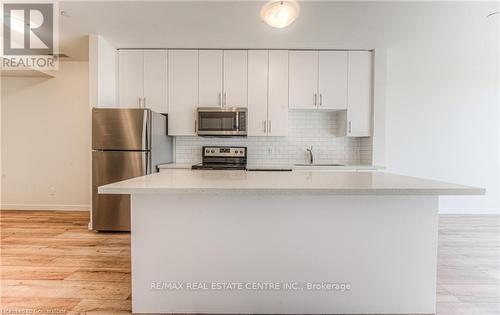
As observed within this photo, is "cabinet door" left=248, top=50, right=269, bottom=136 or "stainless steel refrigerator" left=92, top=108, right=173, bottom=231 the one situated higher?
"cabinet door" left=248, top=50, right=269, bottom=136

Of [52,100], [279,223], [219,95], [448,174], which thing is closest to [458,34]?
[448,174]

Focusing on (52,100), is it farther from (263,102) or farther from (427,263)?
(427,263)

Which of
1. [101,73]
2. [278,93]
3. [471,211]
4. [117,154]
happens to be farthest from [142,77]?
[471,211]

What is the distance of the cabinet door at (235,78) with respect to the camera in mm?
3863

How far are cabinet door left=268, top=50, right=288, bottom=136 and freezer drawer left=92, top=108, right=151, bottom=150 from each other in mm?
1621

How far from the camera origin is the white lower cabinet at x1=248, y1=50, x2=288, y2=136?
3877 millimetres

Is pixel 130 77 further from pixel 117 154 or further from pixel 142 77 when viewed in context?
pixel 117 154

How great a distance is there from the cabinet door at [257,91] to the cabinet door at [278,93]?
0.23 feet

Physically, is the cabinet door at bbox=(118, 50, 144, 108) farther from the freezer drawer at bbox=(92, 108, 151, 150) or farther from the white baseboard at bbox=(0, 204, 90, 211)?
the white baseboard at bbox=(0, 204, 90, 211)

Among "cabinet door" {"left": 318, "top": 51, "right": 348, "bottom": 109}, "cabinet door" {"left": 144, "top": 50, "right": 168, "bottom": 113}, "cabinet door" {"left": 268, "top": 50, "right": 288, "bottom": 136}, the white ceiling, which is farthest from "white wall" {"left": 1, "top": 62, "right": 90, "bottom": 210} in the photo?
"cabinet door" {"left": 318, "top": 51, "right": 348, "bottom": 109}

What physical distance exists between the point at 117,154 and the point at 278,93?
2.21 m

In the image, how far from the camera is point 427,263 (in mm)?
1685

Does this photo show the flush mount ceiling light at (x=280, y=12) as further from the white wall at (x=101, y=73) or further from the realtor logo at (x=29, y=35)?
the white wall at (x=101, y=73)

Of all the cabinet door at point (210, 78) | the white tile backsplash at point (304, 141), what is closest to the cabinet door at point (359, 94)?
the white tile backsplash at point (304, 141)
